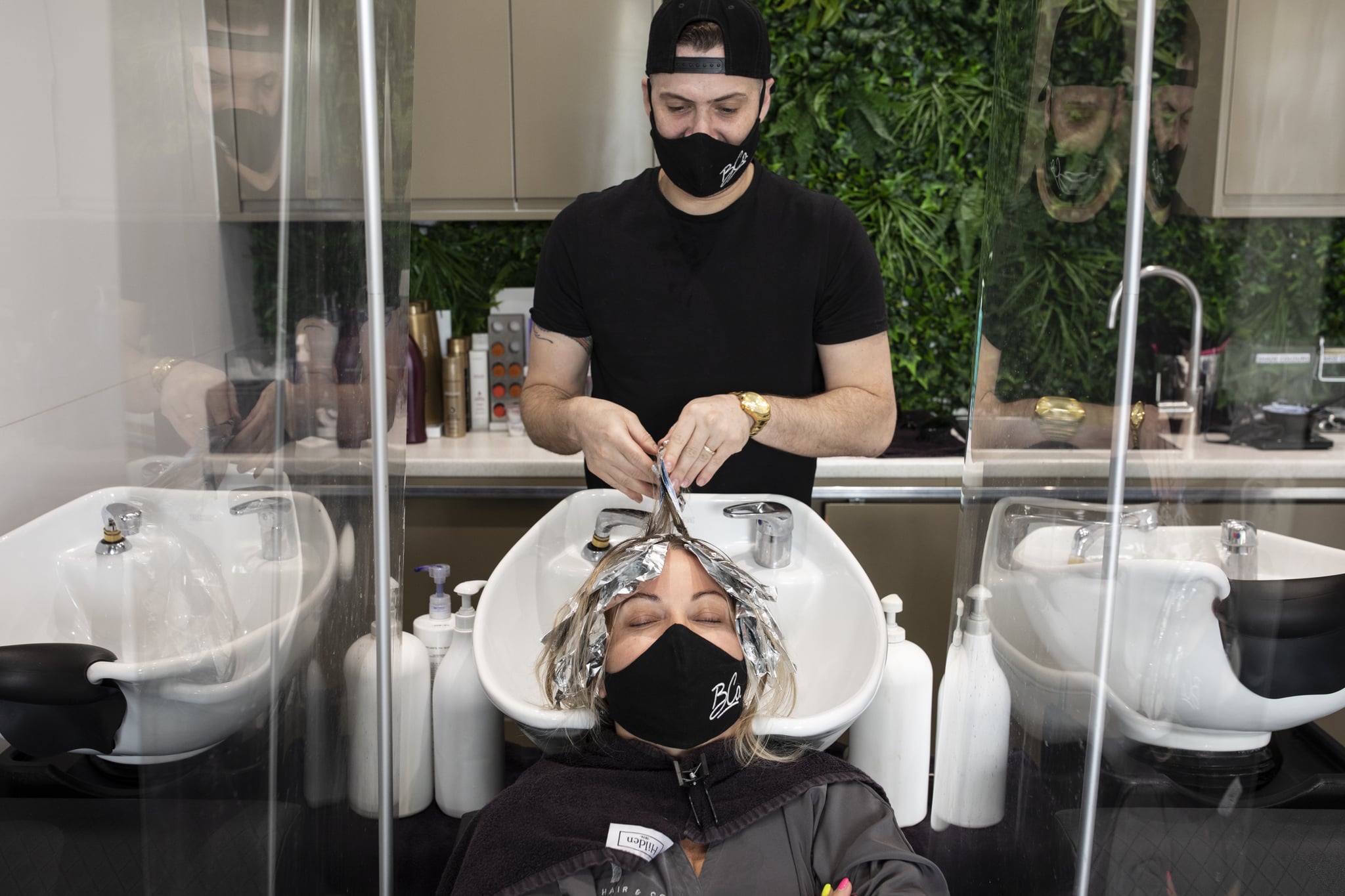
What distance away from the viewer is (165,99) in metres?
0.82

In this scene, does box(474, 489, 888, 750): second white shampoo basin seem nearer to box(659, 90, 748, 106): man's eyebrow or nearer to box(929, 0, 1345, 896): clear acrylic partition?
box(929, 0, 1345, 896): clear acrylic partition

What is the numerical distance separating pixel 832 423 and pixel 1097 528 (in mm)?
669

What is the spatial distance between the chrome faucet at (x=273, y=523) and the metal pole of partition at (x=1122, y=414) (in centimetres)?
82

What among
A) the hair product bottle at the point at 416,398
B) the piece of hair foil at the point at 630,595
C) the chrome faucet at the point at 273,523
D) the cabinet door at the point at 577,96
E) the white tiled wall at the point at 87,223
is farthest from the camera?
the hair product bottle at the point at 416,398

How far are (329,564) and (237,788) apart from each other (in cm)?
24

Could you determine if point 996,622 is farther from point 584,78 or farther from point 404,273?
point 584,78

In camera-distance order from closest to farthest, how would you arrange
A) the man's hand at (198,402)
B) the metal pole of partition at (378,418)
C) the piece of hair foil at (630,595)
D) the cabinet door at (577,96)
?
the man's hand at (198,402) < the metal pole of partition at (378,418) < the piece of hair foil at (630,595) < the cabinet door at (577,96)

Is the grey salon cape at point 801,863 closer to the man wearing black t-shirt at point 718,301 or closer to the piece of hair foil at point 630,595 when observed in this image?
the piece of hair foil at point 630,595

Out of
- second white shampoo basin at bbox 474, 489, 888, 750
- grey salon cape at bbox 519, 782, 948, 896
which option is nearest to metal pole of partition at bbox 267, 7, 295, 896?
second white shampoo basin at bbox 474, 489, 888, 750

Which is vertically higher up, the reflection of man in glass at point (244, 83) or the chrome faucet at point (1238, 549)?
the reflection of man in glass at point (244, 83)

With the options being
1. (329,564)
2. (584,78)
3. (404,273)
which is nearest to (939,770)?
(329,564)

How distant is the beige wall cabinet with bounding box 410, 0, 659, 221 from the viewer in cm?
286

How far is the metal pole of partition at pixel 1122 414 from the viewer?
1.02m

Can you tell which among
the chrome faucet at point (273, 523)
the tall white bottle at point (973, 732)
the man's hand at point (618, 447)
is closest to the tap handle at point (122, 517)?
the chrome faucet at point (273, 523)
